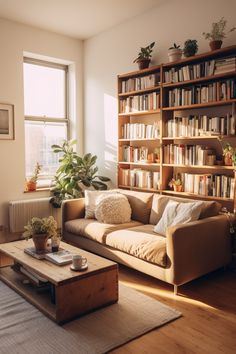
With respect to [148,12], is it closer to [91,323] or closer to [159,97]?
[159,97]

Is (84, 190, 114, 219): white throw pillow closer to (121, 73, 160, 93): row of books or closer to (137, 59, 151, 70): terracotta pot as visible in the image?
(121, 73, 160, 93): row of books

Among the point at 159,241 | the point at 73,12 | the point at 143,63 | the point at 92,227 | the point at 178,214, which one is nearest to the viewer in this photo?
the point at 159,241

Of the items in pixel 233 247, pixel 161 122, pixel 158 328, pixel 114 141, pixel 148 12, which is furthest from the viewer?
pixel 114 141

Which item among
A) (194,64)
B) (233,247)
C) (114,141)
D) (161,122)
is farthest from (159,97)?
(233,247)

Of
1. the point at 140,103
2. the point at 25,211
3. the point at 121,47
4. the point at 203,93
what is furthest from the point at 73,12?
the point at 25,211

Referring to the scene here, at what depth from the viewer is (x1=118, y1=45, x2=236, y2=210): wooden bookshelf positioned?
342cm

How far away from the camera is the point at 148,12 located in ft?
14.1

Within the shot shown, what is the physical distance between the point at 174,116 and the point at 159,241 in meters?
1.73

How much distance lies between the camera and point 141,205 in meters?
3.98

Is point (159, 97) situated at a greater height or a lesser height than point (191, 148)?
greater

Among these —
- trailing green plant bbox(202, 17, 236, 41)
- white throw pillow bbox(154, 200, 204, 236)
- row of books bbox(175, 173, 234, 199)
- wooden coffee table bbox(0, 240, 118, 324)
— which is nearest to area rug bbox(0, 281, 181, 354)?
wooden coffee table bbox(0, 240, 118, 324)

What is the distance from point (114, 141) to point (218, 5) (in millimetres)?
2188

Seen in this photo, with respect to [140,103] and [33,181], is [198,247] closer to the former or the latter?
[140,103]

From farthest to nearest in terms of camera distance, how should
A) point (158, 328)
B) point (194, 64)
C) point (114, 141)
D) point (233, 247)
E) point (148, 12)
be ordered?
point (114, 141) → point (148, 12) → point (194, 64) → point (233, 247) → point (158, 328)
